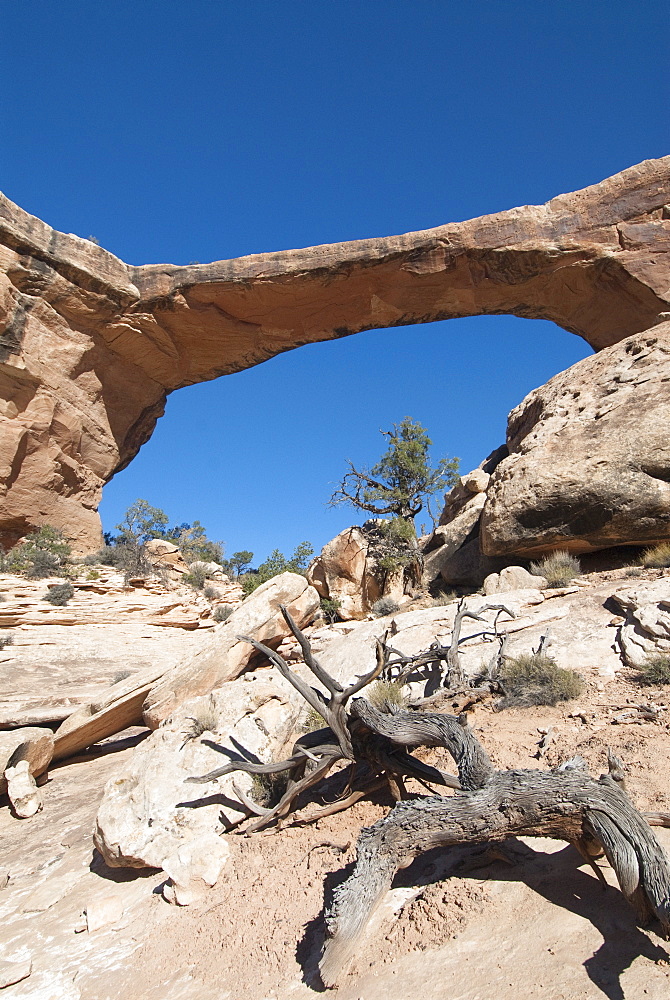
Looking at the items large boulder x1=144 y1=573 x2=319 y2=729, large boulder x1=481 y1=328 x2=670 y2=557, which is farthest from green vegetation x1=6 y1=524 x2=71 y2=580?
large boulder x1=481 y1=328 x2=670 y2=557

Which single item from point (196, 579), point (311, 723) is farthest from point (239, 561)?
point (311, 723)

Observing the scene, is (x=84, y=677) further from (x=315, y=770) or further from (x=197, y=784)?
(x=315, y=770)

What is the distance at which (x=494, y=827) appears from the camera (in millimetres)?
2957

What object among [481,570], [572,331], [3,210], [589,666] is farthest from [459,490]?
[3,210]

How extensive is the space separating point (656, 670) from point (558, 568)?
426 cm

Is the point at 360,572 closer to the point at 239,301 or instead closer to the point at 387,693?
the point at 387,693

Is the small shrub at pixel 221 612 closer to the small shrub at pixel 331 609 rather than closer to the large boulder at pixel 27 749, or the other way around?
the small shrub at pixel 331 609

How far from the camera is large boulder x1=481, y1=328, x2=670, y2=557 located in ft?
29.2

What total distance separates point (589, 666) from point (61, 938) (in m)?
5.26

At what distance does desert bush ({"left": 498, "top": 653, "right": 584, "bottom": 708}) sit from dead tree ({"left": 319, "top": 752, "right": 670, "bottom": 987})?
7.01ft

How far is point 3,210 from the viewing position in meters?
14.5

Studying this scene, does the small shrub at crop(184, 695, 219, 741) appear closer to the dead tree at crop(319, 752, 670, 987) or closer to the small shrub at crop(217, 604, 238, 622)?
the dead tree at crop(319, 752, 670, 987)

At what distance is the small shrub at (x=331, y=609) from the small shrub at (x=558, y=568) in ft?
17.5

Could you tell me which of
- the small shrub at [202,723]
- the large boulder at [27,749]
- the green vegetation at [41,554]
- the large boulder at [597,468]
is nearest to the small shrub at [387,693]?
the small shrub at [202,723]
